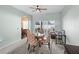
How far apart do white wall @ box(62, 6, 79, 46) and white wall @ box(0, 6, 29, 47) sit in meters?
0.94

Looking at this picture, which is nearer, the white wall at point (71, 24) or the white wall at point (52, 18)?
Result: the white wall at point (52, 18)

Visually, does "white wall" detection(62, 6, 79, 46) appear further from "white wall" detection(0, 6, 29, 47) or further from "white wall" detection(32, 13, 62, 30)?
"white wall" detection(0, 6, 29, 47)

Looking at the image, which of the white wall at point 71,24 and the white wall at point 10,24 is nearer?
the white wall at point 10,24

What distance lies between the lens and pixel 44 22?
214cm

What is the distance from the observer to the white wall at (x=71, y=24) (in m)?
2.24

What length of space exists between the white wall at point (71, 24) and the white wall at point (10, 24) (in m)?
0.94

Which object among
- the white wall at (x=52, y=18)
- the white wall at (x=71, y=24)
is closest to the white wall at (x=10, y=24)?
the white wall at (x=52, y=18)

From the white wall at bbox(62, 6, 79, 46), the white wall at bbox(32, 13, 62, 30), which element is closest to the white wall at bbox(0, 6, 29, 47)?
the white wall at bbox(32, 13, 62, 30)

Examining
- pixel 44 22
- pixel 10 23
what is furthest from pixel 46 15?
pixel 10 23

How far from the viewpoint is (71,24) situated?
2551 mm

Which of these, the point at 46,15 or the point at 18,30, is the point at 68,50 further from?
the point at 18,30

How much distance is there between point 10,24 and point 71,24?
4.83ft

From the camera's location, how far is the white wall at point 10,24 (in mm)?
2037

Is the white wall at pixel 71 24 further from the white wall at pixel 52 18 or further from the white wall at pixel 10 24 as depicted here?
the white wall at pixel 10 24
